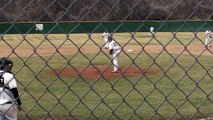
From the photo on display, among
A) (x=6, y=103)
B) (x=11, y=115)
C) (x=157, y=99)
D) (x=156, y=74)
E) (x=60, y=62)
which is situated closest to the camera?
(x=6, y=103)

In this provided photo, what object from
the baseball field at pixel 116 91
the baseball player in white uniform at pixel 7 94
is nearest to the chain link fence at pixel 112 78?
the baseball field at pixel 116 91

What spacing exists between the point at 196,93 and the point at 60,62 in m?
11.7

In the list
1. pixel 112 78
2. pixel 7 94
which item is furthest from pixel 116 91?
pixel 112 78

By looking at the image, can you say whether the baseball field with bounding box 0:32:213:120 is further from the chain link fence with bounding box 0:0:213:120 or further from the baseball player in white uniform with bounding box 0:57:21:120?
the baseball player in white uniform with bounding box 0:57:21:120

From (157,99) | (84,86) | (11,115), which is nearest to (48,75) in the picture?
(84,86)

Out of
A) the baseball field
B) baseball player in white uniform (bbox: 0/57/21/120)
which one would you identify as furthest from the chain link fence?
baseball player in white uniform (bbox: 0/57/21/120)

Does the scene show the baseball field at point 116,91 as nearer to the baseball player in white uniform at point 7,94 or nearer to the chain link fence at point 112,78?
the chain link fence at point 112,78

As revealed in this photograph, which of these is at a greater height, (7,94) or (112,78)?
(112,78)

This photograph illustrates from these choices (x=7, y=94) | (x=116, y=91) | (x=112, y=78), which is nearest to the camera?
(x=116, y=91)

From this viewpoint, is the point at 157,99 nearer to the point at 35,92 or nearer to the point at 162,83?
the point at 162,83

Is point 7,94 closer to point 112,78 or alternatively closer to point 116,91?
point 116,91

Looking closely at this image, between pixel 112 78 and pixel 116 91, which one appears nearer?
pixel 116 91

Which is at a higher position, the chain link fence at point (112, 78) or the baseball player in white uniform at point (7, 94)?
the chain link fence at point (112, 78)

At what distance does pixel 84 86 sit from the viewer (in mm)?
15156
